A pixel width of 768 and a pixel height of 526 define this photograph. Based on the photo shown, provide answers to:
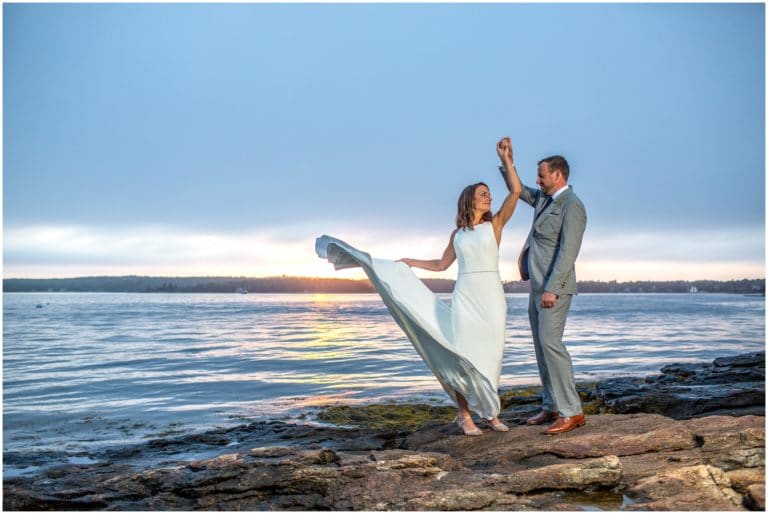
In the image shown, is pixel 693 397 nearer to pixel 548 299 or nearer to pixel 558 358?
pixel 558 358

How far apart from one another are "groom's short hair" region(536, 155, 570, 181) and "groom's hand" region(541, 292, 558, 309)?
44.7 inches

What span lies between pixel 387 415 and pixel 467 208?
4.80 metres

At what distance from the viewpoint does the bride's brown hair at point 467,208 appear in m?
6.35

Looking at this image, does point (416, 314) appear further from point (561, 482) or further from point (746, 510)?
point (746, 510)

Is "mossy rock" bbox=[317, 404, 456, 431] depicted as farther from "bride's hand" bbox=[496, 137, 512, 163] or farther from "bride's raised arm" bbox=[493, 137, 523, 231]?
"bride's hand" bbox=[496, 137, 512, 163]

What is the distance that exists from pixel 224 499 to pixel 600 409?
5994 millimetres

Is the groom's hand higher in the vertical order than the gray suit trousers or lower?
higher

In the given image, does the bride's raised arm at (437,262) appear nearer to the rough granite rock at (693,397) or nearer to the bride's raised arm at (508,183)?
the bride's raised arm at (508,183)

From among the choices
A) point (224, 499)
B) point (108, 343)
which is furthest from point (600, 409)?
point (108, 343)

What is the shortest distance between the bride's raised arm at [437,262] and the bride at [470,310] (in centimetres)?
2

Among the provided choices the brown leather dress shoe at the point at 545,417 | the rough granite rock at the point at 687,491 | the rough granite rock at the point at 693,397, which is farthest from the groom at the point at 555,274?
the rough granite rock at the point at 693,397

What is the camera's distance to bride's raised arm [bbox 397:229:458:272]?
6.67 m

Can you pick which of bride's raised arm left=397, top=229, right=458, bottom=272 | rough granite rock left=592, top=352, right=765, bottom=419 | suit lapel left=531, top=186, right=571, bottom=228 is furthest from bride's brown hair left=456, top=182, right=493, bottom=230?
rough granite rock left=592, top=352, right=765, bottom=419

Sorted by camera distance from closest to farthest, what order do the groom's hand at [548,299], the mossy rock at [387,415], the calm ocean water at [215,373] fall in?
the groom's hand at [548,299]
the mossy rock at [387,415]
the calm ocean water at [215,373]
